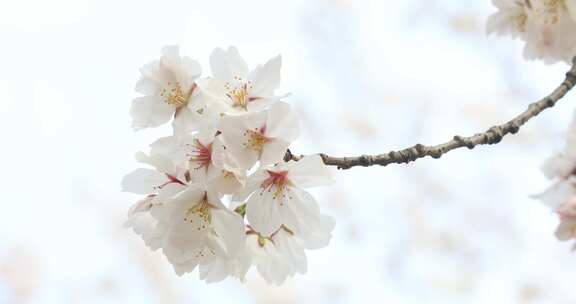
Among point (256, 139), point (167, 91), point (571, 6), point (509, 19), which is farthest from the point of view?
point (509, 19)

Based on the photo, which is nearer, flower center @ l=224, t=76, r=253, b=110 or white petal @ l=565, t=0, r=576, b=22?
flower center @ l=224, t=76, r=253, b=110

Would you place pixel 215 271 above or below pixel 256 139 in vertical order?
below

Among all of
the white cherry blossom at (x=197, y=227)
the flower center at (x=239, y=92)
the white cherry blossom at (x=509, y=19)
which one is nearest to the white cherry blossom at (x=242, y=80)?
the flower center at (x=239, y=92)

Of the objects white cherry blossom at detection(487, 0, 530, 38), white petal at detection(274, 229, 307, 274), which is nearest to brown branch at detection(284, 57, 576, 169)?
white petal at detection(274, 229, 307, 274)

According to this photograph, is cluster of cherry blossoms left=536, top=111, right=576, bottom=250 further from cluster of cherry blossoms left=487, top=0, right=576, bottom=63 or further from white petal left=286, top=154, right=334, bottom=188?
white petal left=286, top=154, right=334, bottom=188

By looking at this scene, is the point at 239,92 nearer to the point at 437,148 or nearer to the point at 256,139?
the point at 256,139

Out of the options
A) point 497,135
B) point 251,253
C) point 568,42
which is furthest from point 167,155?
point 568,42

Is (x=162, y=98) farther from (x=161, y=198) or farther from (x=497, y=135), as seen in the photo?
(x=497, y=135)

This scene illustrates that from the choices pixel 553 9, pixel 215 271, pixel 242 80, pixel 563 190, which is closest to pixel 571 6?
pixel 553 9
